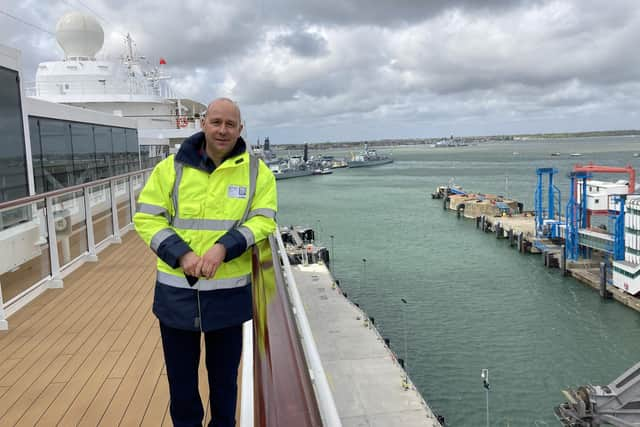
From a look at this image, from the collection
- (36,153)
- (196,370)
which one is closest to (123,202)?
(36,153)

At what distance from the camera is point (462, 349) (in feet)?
57.3

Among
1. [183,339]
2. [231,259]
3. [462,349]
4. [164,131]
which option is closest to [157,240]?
[231,259]

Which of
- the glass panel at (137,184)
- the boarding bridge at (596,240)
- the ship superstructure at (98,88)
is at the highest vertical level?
the ship superstructure at (98,88)

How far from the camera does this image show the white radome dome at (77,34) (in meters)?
21.1

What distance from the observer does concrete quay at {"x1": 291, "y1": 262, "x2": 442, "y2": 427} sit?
13.3 m

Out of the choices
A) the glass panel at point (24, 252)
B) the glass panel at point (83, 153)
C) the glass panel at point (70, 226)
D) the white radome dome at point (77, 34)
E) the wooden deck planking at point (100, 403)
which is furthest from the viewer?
the white radome dome at point (77, 34)

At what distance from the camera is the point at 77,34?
2105 centimetres

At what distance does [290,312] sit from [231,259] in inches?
14.8

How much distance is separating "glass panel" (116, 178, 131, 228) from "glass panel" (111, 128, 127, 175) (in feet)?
23.1

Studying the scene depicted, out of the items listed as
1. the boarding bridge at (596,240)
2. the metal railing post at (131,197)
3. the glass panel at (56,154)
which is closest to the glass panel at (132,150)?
the glass panel at (56,154)

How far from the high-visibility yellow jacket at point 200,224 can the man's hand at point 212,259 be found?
0.07m

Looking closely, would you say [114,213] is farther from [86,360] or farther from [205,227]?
[205,227]

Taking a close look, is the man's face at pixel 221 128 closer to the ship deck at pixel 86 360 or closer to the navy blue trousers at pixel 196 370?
the navy blue trousers at pixel 196 370

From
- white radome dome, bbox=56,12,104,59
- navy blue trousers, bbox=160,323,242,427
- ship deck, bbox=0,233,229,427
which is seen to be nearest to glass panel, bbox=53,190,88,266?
ship deck, bbox=0,233,229,427
